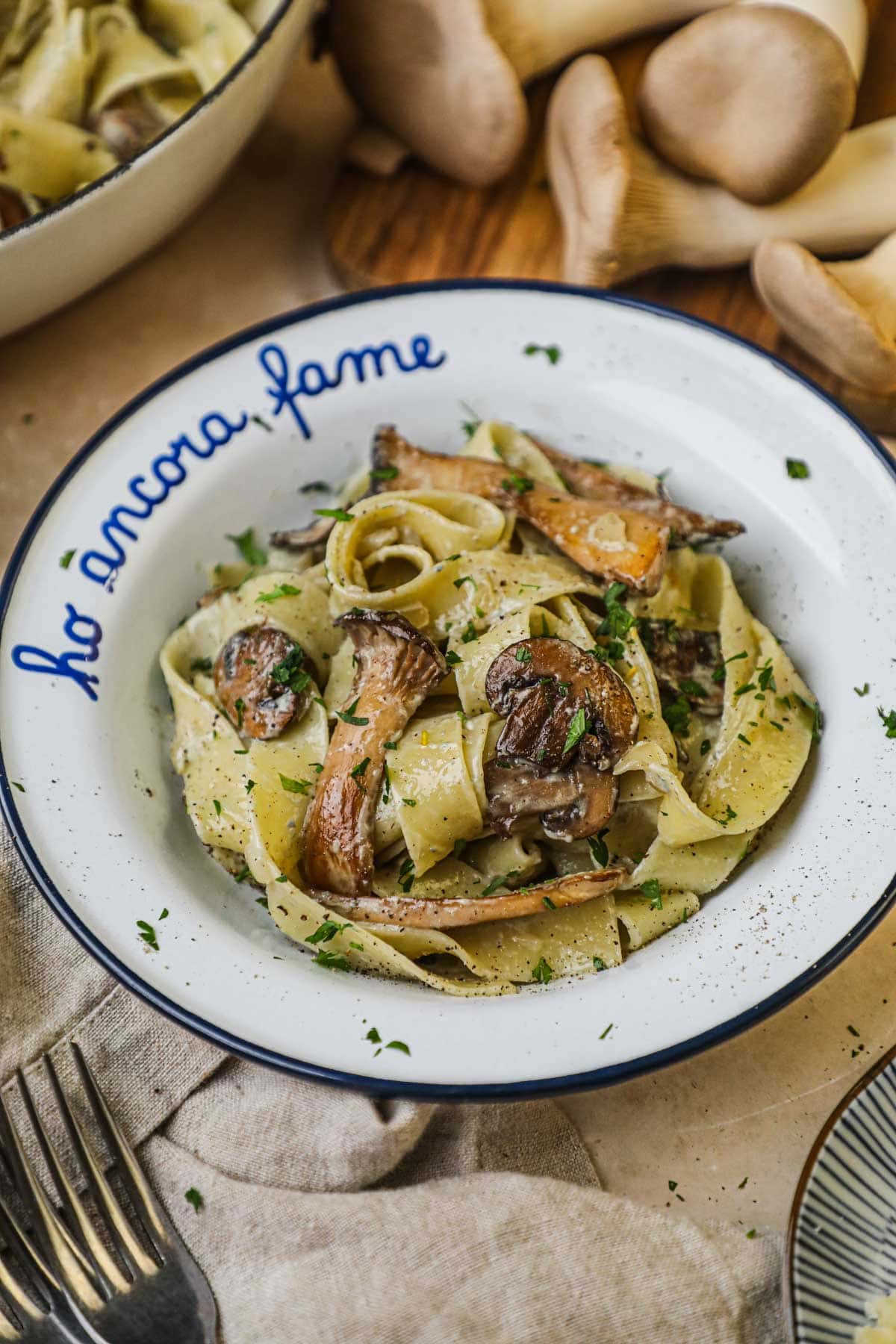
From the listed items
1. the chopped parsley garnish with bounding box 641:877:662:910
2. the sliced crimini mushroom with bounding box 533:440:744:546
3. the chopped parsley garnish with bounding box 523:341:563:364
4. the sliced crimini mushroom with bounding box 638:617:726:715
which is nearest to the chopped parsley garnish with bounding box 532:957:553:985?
the chopped parsley garnish with bounding box 641:877:662:910

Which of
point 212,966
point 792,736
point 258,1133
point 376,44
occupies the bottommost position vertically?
point 258,1133

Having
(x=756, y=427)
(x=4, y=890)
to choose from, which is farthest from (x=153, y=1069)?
(x=756, y=427)

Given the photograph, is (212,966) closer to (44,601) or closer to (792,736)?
(44,601)

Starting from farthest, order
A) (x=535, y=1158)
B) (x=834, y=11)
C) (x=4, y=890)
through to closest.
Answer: (x=834, y=11) → (x=4, y=890) → (x=535, y=1158)

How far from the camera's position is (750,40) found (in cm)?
421

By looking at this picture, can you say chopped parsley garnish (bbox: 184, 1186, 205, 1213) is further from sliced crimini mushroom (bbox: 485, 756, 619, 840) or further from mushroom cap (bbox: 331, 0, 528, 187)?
mushroom cap (bbox: 331, 0, 528, 187)

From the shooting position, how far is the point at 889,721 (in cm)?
332

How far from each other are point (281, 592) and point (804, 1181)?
2.18m

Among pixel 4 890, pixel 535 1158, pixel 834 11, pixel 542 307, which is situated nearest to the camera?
pixel 535 1158

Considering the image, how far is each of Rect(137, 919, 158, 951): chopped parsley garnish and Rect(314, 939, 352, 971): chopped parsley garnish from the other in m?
0.42

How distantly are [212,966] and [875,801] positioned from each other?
5.74 ft

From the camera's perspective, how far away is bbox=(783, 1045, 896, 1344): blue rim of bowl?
110 inches

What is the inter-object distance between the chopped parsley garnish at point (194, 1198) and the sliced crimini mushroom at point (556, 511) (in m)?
2.05

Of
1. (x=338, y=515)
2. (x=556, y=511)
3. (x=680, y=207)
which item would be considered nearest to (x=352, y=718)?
(x=338, y=515)
